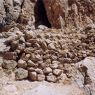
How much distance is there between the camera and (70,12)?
833cm

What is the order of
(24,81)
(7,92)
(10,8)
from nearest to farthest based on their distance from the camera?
(7,92) → (24,81) → (10,8)

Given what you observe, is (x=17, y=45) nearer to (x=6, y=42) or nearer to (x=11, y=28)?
(x=6, y=42)

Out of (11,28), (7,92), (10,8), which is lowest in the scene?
(7,92)

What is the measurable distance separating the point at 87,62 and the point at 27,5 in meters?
3.87

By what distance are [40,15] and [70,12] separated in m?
1.12

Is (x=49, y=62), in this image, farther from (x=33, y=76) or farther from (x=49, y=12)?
(x=49, y=12)

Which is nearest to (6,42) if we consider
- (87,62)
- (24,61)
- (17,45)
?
(17,45)

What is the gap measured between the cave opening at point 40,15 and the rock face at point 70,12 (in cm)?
43

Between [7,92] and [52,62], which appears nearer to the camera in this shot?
[7,92]

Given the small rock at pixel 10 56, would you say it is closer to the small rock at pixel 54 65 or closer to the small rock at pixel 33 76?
the small rock at pixel 33 76

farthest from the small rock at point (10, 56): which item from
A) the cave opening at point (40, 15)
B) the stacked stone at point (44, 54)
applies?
the cave opening at point (40, 15)

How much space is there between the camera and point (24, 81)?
559cm

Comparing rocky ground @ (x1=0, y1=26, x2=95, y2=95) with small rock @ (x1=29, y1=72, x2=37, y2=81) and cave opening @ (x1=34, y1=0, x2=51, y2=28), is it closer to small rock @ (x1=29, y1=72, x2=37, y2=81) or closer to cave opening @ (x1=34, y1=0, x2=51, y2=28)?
small rock @ (x1=29, y1=72, x2=37, y2=81)

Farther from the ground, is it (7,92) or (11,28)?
(11,28)
